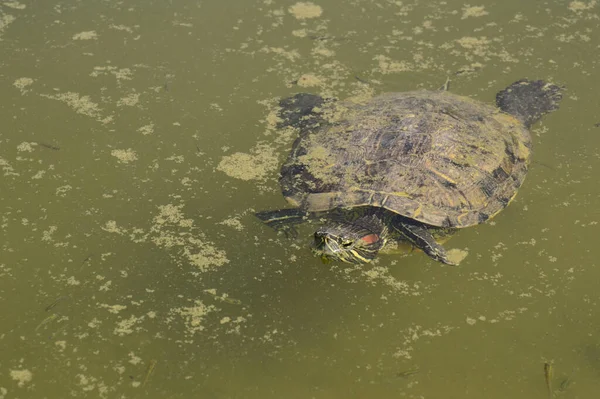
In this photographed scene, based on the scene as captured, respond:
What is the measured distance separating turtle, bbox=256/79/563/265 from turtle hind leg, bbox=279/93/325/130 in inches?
4.3

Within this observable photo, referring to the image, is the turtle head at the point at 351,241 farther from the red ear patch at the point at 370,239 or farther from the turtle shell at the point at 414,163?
the turtle shell at the point at 414,163

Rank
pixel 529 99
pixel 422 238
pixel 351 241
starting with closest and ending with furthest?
pixel 351 241
pixel 422 238
pixel 529 99

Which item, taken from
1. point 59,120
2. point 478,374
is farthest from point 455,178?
point 59,120

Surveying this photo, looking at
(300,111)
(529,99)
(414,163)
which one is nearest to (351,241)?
(414,163)

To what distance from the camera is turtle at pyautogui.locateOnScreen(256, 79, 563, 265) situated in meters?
3.19

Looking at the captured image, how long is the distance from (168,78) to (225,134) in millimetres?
754

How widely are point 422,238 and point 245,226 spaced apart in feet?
2.84

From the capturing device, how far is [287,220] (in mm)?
3381

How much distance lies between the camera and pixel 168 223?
135 inches

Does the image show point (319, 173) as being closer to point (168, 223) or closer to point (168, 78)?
point (168, 223)

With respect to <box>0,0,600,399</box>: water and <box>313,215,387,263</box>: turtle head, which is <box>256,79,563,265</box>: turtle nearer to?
<box>313,215,387,263</box>: turtle head

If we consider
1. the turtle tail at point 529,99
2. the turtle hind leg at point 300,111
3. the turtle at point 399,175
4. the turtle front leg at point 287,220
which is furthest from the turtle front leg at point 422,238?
the turtle tail at point 529,99

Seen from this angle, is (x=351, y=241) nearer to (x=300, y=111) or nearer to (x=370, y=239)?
(x=370, y=239)

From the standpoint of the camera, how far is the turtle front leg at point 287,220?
11.0 feet
